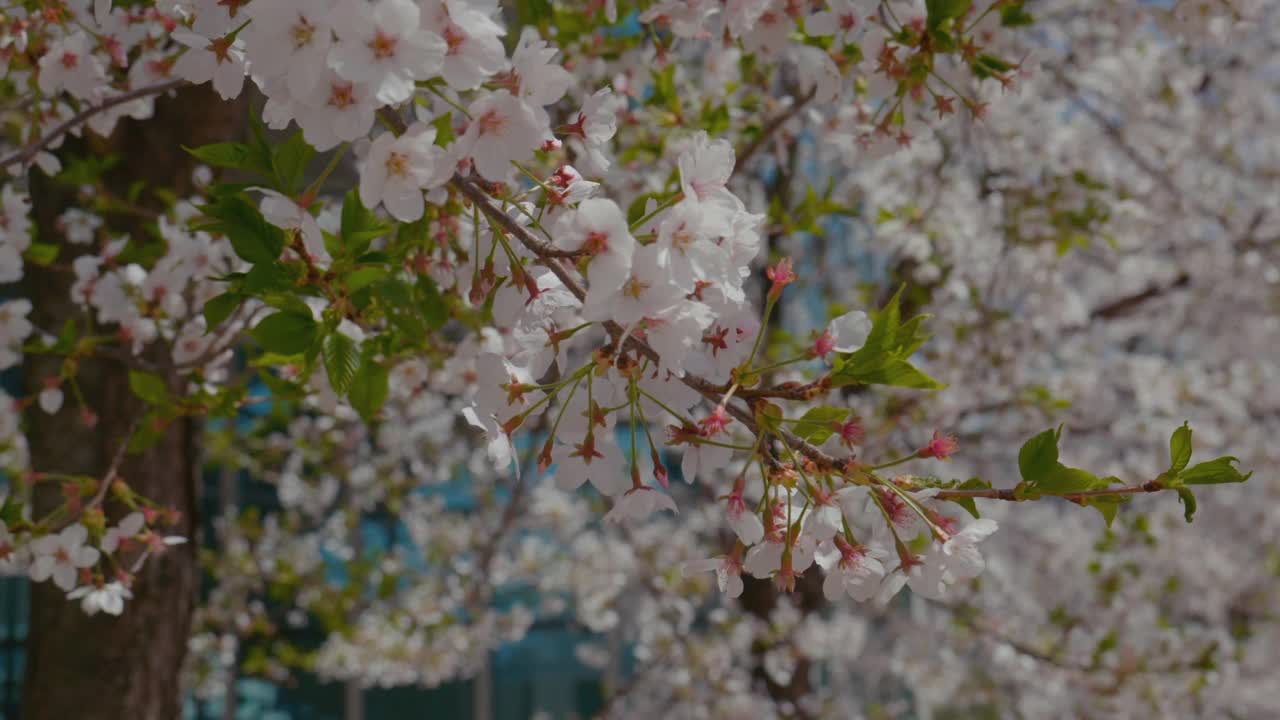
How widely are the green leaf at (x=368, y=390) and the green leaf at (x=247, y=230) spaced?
0.13 m

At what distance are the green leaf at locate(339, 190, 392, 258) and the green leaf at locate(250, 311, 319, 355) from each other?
0.07 metres

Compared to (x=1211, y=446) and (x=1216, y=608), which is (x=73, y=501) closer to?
(x=1211, y=446)

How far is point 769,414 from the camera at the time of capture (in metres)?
0.76

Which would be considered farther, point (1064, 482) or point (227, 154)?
point (227, 154)

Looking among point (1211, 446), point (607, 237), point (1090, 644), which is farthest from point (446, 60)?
point (1211, 446)

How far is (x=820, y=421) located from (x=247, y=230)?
1.57ft

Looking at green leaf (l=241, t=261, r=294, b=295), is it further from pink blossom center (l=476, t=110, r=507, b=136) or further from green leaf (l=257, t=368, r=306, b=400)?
green leaf (l=257, t=368, r=306, b=400)

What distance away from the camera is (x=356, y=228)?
91cm

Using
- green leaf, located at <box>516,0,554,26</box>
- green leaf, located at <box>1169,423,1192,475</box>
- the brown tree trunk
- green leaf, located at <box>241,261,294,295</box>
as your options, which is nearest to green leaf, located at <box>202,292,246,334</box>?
green leaf, located at <box>241,261,294,295</box>

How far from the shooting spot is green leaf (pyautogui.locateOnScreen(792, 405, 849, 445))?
2.63ft

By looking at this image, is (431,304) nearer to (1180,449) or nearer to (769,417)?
(769,417)

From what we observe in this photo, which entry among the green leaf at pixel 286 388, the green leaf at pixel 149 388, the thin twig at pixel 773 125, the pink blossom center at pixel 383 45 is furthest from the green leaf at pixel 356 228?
the thin twig at pixel 773 125

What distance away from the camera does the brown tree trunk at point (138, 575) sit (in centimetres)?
185

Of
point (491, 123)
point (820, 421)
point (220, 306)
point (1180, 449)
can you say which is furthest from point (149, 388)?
point (1180, 449)
